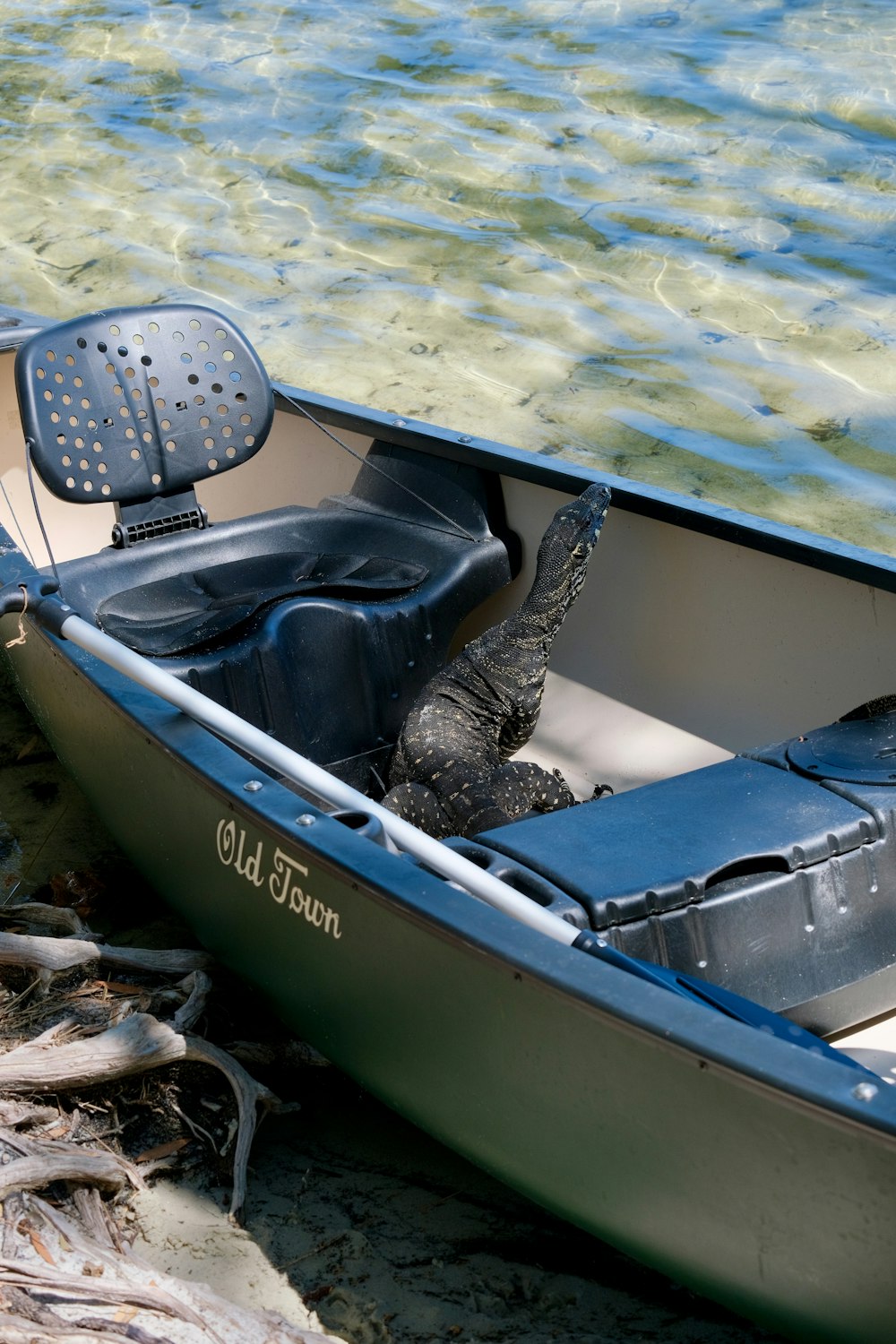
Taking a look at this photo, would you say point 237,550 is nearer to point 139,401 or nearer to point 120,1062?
point 139,401

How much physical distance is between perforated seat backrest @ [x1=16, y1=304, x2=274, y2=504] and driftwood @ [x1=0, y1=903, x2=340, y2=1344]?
46.1 inches

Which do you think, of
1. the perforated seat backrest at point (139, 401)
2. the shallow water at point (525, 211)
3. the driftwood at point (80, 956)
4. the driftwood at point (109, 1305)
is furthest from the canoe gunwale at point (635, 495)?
the shallow water at point (525, 211)

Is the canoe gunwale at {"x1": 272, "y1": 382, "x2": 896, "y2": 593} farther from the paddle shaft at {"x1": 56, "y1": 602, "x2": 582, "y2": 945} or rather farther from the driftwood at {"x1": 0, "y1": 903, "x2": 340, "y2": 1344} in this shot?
the driftwood at {"x1": 0, "y1": 903, "x2": 340, "y2": 1344}

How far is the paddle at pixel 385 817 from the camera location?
217cm

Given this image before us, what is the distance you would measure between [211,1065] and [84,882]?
979 mm

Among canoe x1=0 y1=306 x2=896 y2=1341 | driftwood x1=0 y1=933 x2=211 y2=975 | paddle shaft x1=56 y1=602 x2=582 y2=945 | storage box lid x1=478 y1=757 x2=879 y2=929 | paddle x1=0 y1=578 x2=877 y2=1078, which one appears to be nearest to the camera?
canoe x1=0 y1=306 x2=896 y2=1341

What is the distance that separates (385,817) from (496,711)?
1183 millimetres

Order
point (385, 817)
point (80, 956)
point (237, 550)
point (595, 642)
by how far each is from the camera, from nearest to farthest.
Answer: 1. point (385, 817)
2. point (80, 956)
3. point (595, 642)
4. point (237, 550)

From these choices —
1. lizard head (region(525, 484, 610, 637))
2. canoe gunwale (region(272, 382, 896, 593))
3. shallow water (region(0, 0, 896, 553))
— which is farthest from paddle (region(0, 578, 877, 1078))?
shallow water (region(0, 0, 896, 553))

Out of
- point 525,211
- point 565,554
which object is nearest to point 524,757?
point 565,554

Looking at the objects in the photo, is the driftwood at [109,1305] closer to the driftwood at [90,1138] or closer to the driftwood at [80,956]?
the driftwood at [90,1138]

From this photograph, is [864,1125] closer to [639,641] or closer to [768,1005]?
[768,1005]

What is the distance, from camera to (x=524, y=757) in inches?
157

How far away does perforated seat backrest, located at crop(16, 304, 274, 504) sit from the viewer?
3674 mm
